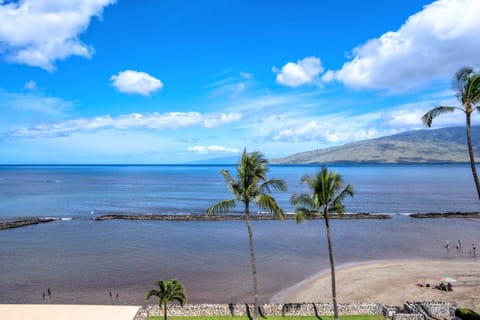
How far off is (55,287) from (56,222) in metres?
45.7

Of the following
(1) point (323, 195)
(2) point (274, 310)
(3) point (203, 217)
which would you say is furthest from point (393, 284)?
(3) point (203, 217)

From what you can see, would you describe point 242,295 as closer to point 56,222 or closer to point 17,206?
point 56,222

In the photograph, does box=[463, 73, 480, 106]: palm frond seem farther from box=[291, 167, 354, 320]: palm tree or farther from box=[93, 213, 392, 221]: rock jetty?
box=[93, 213, 392, 221]: rock jetty

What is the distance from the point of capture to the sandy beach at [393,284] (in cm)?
3291

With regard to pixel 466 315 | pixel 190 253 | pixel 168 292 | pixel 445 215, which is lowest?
pixel 466 315

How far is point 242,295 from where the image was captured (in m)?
34.2

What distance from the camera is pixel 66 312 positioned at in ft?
82.2

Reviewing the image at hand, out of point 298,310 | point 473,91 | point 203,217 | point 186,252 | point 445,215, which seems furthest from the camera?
point 445,215

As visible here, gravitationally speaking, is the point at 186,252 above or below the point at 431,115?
below

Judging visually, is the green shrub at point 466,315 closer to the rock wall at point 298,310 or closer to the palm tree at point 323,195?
the rock wall at point 298,310

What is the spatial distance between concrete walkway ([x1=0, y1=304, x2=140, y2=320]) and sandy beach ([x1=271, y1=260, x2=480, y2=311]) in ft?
47.1

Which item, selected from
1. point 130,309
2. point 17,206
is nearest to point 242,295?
point 130,309

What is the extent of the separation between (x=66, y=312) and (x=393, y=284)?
3016cm

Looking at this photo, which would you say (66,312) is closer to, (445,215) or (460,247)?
(460,247)
